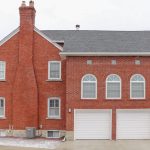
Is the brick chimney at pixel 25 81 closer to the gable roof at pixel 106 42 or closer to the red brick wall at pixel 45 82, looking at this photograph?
the red brick wall at pixel 45 82

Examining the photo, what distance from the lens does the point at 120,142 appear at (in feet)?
96.8

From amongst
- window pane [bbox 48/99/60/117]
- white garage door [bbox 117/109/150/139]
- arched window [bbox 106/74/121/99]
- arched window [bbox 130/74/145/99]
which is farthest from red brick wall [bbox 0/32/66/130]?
arched window [bbox 130/74/145/99]

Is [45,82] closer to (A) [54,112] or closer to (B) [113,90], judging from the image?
(A) [54,112]

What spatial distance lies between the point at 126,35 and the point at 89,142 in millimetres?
9864

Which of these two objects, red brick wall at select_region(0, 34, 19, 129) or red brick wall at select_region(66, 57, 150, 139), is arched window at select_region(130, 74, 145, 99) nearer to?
red brick wall at select_region(66, 57, 150, 139)

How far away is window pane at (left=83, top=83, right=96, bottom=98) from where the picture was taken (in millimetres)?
31000

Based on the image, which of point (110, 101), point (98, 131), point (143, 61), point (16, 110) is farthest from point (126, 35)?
point (16, 110)

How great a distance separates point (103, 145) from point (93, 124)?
3179 millimetres

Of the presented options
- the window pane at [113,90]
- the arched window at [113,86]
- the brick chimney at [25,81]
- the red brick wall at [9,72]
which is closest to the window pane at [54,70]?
the brick chimney at [25,81]

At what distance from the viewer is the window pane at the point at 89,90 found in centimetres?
3100

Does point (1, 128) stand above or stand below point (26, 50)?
below

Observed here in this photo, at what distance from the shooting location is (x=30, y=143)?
29.3 meters

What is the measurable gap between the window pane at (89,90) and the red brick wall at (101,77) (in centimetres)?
38

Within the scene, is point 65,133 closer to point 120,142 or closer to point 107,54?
point 120,142
